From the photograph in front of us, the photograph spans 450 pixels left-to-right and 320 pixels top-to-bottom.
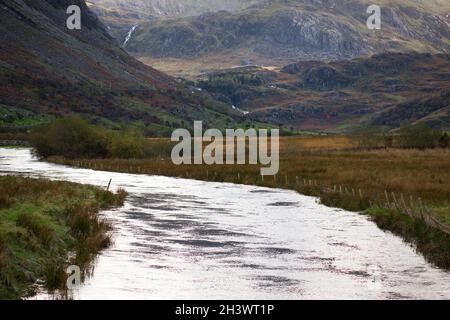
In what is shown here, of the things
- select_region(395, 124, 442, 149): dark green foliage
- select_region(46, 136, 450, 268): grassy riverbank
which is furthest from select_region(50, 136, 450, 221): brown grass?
select_region(395, 124, 442, 149): dark green foliage

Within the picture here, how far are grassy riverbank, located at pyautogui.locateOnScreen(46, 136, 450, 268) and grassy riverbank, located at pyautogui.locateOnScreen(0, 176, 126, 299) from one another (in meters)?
16.4

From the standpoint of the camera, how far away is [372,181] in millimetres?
65562

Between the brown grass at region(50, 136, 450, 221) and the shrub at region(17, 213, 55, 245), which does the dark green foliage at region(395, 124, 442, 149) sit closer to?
the brown grass at region(50, 136, 450, 221)

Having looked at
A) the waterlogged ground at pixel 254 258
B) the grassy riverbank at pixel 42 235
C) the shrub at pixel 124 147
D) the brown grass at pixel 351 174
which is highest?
the shrub at pixel 124 147

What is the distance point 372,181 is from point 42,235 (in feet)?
135

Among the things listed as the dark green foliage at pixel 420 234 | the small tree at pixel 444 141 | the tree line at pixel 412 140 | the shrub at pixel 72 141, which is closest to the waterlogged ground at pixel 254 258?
the dark green foliage at pixel 420 234

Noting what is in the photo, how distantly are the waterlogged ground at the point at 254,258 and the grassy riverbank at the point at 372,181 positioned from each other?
1450 mm

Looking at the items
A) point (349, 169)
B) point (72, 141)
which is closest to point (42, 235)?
point (349, 169)

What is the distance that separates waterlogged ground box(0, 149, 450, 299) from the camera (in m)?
26.2

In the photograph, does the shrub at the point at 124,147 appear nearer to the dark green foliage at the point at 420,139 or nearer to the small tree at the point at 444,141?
the dark green foliage at the point at 420,139

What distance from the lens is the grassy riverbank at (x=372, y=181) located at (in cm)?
4053

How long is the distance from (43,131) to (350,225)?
331 feet

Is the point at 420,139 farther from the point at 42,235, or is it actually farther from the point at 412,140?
the point at 42,235

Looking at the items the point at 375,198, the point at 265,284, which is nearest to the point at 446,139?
the point at 375,198
